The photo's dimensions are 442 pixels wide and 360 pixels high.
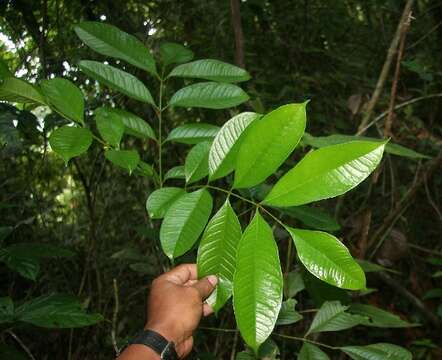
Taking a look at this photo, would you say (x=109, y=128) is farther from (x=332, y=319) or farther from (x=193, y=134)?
(x=332, y=319)

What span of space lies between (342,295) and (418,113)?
6.69ft

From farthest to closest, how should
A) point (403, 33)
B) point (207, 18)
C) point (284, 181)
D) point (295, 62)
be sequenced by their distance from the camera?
point (295, 62), point (207, 18), point (403, 33), point (284, 181)

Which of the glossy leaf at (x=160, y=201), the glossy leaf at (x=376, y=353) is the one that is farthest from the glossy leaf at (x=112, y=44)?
the glossy leaf at (x=376, y=353)

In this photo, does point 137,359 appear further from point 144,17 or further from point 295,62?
point 295,62

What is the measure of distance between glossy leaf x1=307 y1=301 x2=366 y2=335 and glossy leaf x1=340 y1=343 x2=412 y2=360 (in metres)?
0.10

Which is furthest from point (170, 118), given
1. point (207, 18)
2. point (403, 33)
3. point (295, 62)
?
point (403, 33)

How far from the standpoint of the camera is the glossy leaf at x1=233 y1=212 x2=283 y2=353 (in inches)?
20.2

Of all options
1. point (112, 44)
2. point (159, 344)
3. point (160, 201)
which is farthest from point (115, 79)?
point (159, 344)

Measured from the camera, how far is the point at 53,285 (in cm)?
204

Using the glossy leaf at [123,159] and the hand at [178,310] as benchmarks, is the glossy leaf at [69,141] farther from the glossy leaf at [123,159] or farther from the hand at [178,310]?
the hand at [178,310]

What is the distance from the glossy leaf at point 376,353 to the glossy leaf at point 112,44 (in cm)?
73

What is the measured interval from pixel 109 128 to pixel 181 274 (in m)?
0.31

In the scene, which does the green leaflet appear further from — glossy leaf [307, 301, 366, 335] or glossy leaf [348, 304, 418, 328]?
glossy leaf [348, 304, 418, 328]

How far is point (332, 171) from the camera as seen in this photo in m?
0.53
